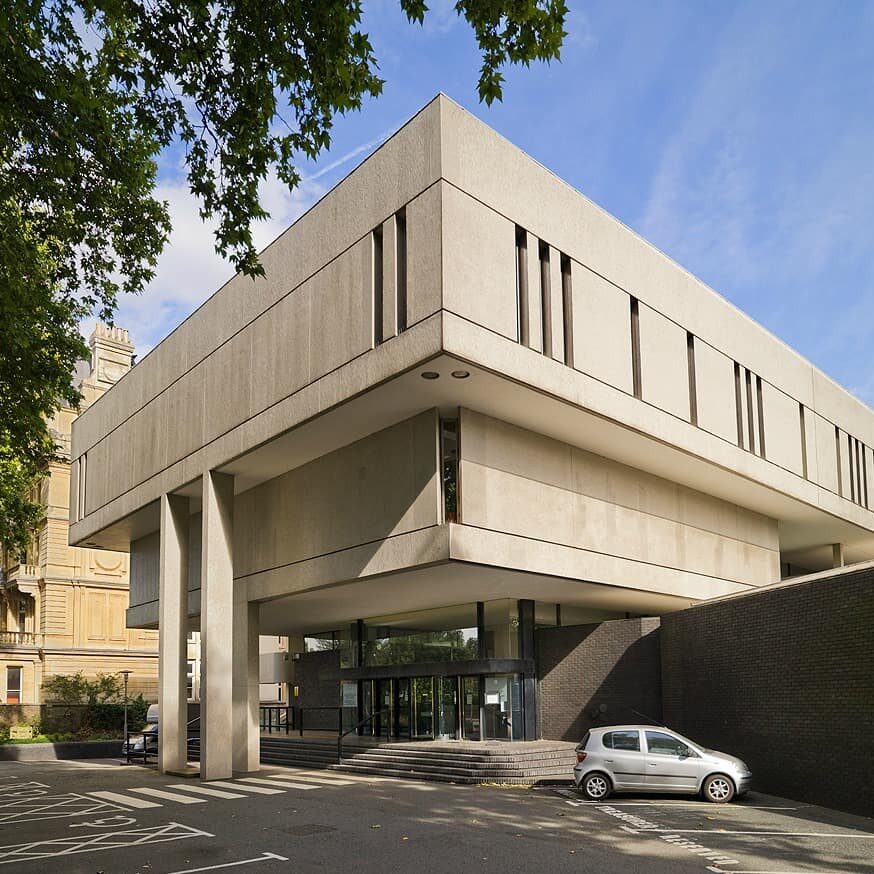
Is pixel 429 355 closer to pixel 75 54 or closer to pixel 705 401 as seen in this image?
pixel 75 54

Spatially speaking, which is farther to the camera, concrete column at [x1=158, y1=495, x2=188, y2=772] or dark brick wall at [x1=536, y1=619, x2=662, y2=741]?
concrete column at [x1=158, y1=495, x2=188, y2=772]

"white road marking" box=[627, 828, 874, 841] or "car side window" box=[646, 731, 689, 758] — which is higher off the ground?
"car side window" box=[646, 731, 689, 758]

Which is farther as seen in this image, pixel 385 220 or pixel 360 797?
pixel 385 220

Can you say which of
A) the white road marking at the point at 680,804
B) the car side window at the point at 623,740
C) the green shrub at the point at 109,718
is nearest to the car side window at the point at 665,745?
the car side window at the point at 623,740

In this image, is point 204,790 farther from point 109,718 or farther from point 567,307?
point 109,718

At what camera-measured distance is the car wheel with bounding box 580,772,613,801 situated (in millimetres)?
17594

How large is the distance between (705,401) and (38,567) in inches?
1561

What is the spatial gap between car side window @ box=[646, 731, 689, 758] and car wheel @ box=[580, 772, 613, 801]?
1011 millimetres

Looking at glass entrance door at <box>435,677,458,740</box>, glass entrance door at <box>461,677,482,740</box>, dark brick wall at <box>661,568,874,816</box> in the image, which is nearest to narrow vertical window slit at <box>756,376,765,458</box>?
dark brick wall at <box>661,568,874,816</box>

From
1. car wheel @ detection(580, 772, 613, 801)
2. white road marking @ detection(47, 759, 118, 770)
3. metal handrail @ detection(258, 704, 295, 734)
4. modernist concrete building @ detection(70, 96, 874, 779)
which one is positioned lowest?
white road marking @ detection(47, 759, 118, 770)

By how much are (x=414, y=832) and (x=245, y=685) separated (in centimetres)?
1208

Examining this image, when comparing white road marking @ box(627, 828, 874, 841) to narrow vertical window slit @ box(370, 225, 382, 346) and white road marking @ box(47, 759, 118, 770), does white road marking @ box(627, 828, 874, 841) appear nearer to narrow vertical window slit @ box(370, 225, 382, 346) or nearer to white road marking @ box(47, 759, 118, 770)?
narrow vertical window slit @ box(370, 225, 382, 346)

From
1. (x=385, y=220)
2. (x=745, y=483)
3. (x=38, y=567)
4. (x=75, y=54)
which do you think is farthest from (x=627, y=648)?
(x=38, y=567)

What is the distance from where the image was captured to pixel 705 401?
82.1ft
